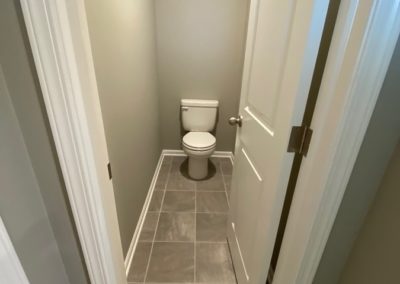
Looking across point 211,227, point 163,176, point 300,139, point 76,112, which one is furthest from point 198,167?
point 76,112

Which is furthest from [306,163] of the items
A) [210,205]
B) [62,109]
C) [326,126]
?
[210,205]

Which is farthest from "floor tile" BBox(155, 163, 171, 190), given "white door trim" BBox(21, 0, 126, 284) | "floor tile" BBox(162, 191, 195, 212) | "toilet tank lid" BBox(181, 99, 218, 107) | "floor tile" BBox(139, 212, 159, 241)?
"white door trim" BBox(21, 0, 126, 284)

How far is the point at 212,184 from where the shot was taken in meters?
2.32

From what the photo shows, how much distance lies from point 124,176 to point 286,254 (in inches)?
38.0

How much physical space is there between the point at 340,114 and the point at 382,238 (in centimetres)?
44

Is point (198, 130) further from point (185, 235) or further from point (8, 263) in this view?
point (8, 263)

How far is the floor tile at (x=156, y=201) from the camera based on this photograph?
195 cm

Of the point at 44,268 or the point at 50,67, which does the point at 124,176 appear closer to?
the point at 44,268

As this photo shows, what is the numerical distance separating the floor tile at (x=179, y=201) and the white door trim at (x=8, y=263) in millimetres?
1363

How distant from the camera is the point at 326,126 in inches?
24.8

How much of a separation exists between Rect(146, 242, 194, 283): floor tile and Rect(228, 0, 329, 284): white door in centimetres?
36

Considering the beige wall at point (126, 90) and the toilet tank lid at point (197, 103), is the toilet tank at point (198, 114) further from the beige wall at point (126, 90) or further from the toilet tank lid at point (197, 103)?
the beige wall at point (126, 90)

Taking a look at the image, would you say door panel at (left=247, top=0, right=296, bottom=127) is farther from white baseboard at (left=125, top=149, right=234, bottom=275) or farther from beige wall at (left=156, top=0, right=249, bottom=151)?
beige wall at (left=156, top=0, right=249, bottom=151)

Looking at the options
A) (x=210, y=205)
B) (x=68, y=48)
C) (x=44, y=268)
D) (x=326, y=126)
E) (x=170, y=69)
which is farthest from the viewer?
(x=170, y=69)
